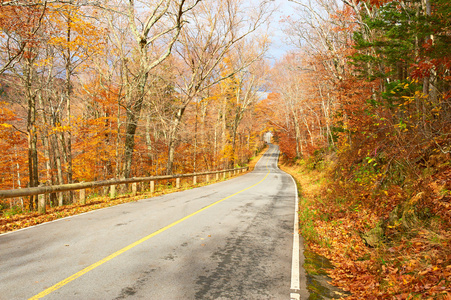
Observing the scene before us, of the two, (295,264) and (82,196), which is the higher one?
(82,196)

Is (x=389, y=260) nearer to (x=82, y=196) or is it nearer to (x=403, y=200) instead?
(x=403, y=200)

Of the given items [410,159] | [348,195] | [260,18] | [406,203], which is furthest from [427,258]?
[260,18]

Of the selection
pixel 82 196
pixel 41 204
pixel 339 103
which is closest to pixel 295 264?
pixel 41 204

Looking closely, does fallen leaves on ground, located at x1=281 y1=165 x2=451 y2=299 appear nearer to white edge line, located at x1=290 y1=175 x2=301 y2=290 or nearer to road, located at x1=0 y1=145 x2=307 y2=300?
white edge line, located at x1=290 y1=175 x2=301 y2=290

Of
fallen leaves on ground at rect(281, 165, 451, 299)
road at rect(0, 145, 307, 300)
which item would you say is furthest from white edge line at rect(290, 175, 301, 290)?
fallen leaves on ground at rect(281, 165, 451, 299)

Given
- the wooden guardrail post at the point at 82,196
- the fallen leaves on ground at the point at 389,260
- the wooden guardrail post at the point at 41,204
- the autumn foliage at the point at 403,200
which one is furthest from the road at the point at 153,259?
the wooden guardrail post at the point at 82,196

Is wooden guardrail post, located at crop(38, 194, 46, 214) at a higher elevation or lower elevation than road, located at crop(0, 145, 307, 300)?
higher

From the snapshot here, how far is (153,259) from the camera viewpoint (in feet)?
14.1

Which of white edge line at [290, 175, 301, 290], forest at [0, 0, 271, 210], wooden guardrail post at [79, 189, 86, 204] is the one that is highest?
forest at [0, 0, 271, 210]

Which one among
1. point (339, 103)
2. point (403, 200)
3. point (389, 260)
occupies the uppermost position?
point (339, 103)

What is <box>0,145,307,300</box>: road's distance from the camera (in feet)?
11.0

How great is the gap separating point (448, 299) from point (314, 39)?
1702cm

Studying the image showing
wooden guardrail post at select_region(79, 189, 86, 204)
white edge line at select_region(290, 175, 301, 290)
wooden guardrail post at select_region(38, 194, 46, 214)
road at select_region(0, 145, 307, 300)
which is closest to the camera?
road at select_region(0, 145, 307, 300)

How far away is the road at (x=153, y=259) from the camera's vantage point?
11.0 feet
